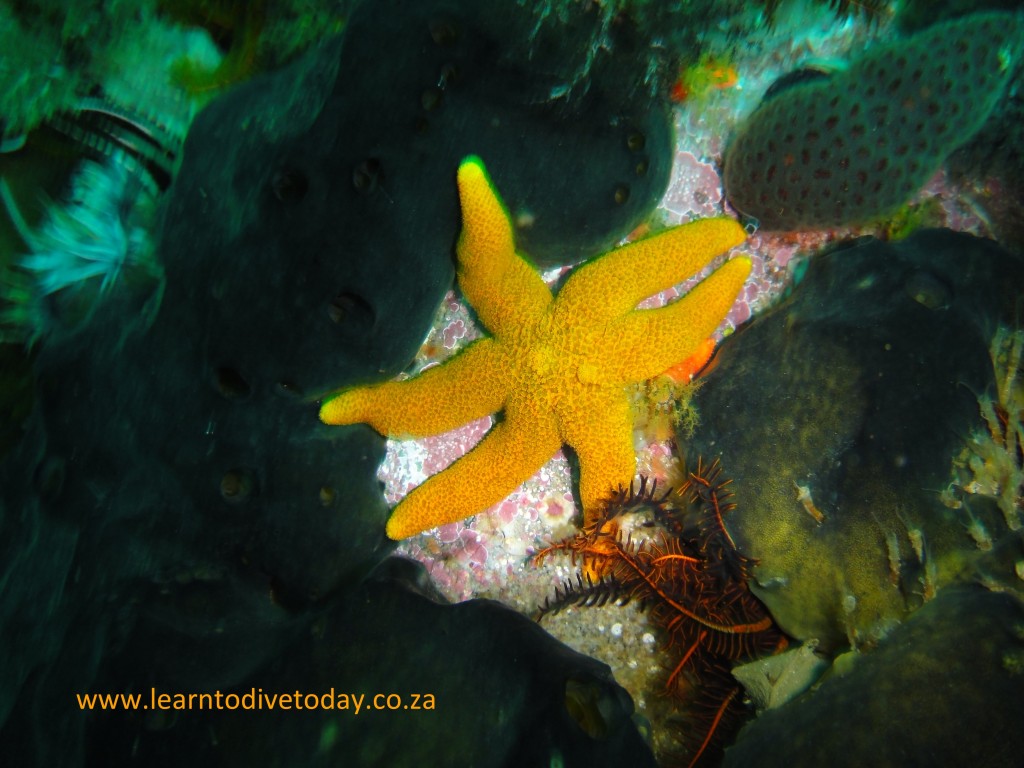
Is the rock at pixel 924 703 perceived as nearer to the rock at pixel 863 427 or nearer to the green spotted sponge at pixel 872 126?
the rock at pixel 863 427

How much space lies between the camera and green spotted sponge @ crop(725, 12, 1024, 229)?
9.43 ft

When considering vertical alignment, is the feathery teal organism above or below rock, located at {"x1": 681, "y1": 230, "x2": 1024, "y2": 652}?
above

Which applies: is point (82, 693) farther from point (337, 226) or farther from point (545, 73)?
point (545, 73)

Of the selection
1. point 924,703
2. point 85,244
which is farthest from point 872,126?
point 85,244

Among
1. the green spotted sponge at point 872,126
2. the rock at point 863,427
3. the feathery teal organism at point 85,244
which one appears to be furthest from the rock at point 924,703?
the feathery teal organism at point 85,244

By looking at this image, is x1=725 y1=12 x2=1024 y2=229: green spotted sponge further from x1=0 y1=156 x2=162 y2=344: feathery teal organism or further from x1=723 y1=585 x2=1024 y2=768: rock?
x1=0 y1=156 x2=162 y2=344: feathery teal organism

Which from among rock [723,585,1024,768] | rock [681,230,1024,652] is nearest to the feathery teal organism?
rock [681,230,1024,652]

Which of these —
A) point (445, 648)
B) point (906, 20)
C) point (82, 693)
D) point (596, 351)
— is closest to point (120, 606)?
point (82, 693)

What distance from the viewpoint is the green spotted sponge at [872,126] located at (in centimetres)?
287

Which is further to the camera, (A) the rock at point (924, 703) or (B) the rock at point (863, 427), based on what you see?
(B) the rock at point (863, 427)

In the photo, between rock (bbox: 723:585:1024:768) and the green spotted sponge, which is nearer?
rock (bbox: 723:585:1024:768)

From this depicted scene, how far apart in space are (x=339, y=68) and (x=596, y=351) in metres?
1.93

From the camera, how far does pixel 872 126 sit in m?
3.09

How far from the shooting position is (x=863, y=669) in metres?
2.60
